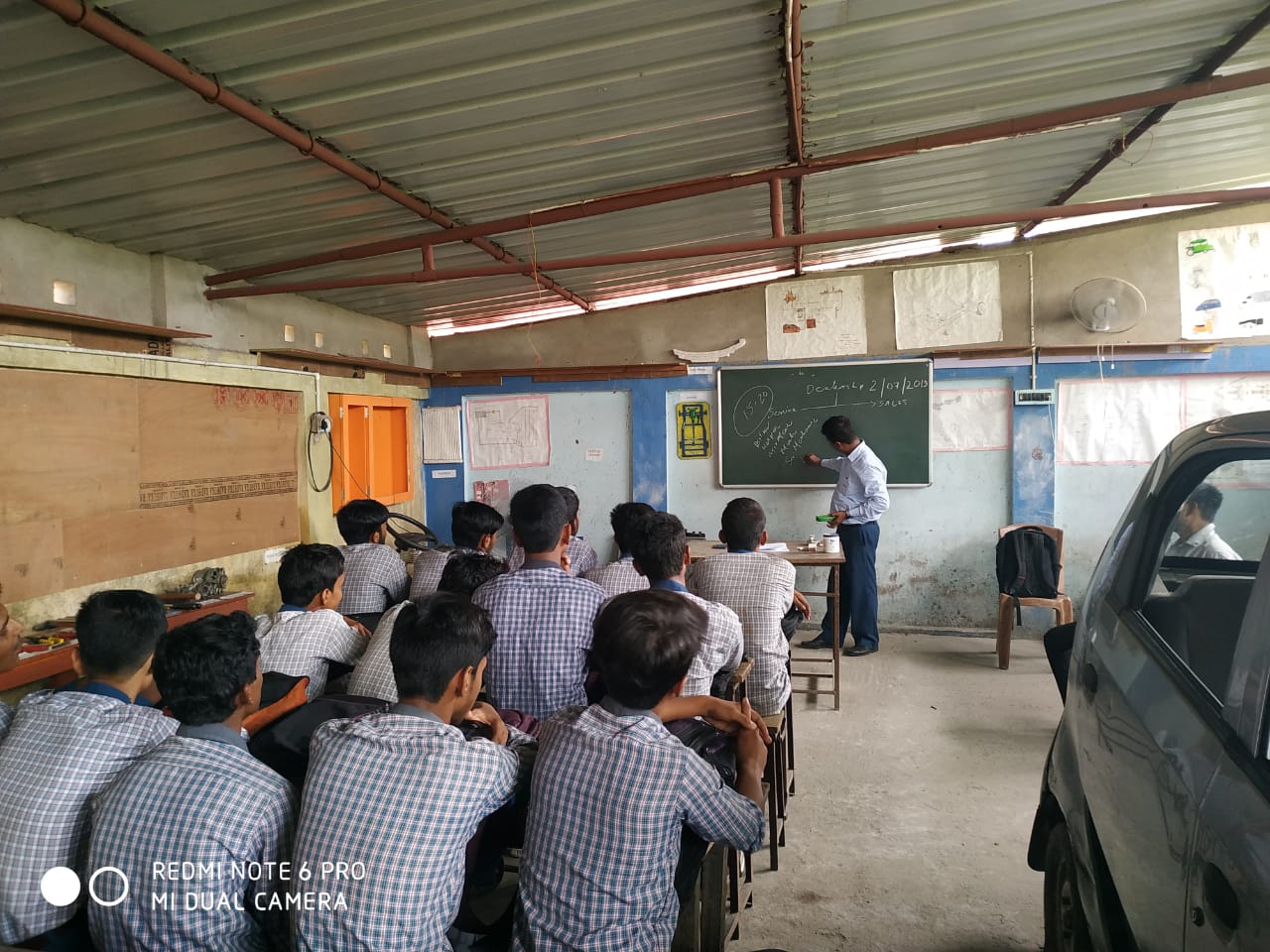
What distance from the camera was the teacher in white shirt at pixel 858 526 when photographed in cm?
542

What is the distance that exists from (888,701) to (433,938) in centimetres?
355

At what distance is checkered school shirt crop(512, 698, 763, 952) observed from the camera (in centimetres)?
142

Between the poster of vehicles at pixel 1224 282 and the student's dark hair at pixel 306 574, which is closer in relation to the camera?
→ the student's dark hair at pixel 306 574

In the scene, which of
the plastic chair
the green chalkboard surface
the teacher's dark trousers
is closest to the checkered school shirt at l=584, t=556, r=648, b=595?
the teacher's dark trousers

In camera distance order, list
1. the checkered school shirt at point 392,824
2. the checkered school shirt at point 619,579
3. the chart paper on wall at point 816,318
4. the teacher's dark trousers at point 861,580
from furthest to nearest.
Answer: the chart paper on wall at point 816,318 → the teacher's dark trousers at point 861,580 → the checkered school shirt at point 619,579 → the checkered school shirt at point 392,824

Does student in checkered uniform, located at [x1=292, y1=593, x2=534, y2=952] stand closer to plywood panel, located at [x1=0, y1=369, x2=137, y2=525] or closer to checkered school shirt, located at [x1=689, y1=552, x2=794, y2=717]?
checkered school shirt, located at [x1=689, y1=552, x2=794, y2=717]

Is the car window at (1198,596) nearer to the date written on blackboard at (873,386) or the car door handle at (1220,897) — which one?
the car door handle at (1220,897)

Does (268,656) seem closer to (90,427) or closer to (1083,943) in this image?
(90,427)

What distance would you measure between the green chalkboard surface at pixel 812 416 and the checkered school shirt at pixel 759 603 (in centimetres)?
293

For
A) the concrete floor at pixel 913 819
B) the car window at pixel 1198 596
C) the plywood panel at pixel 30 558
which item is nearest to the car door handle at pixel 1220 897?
the car window at pixel 1198 596

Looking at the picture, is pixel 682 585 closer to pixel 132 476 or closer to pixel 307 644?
pixel 307 644

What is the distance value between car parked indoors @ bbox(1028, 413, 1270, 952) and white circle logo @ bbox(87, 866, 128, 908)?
1.63 metres

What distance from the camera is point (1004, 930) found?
238 centimetres

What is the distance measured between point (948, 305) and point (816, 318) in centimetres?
92
